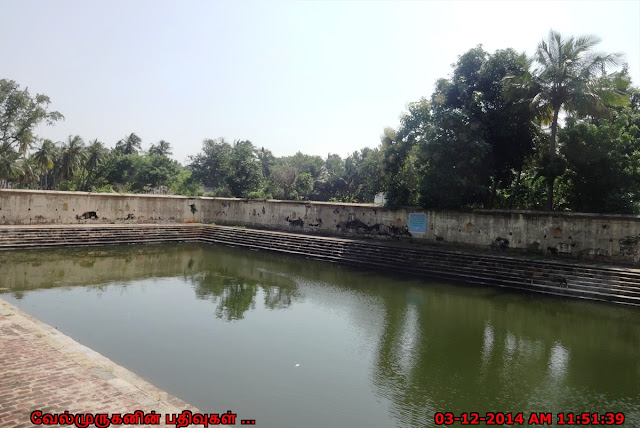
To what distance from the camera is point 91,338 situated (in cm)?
715

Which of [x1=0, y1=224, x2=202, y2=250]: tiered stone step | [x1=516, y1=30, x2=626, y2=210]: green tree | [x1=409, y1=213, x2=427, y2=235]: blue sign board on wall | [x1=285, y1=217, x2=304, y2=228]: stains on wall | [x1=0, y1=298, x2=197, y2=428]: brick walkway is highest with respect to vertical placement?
[x1=516, y1=30, x2=626, y2=210]: green tree

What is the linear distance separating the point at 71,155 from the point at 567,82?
36.8 m

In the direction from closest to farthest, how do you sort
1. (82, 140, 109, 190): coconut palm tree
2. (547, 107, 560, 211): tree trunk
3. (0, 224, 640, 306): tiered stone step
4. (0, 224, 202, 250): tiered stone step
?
(0, 224, 640, 306): tiered stone step < (547, 107, 560, 211): tree trunk < (0, 224, 202, 250): tiered stone step < (82, 140, 109, 190): coconut palm tree

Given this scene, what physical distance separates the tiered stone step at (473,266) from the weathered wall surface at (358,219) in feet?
4.19

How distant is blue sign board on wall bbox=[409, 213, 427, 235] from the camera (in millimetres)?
16922

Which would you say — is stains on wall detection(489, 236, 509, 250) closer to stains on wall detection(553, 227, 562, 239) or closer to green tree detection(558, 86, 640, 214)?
stains on wall detection(553, 227, 562, 239)

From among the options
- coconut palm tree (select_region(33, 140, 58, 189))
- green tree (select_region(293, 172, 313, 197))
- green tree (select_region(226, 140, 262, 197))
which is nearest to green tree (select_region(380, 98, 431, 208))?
green tree (select_region(226, 140, 262, 197))

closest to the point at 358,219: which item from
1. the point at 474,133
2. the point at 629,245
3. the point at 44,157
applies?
the point at 474,133

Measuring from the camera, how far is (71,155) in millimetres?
37250

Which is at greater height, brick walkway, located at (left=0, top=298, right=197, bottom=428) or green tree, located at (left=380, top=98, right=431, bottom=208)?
green tree, located at (left=380, top=98, right=431, bottom=208)

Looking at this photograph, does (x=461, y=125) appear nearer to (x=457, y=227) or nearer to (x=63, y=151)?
(x=457, y=227)

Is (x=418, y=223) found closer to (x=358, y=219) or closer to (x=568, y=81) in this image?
(x=358, y=219)

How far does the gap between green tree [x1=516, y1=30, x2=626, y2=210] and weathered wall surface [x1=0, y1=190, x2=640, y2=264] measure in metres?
1.97

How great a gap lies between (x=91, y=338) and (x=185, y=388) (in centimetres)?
259
